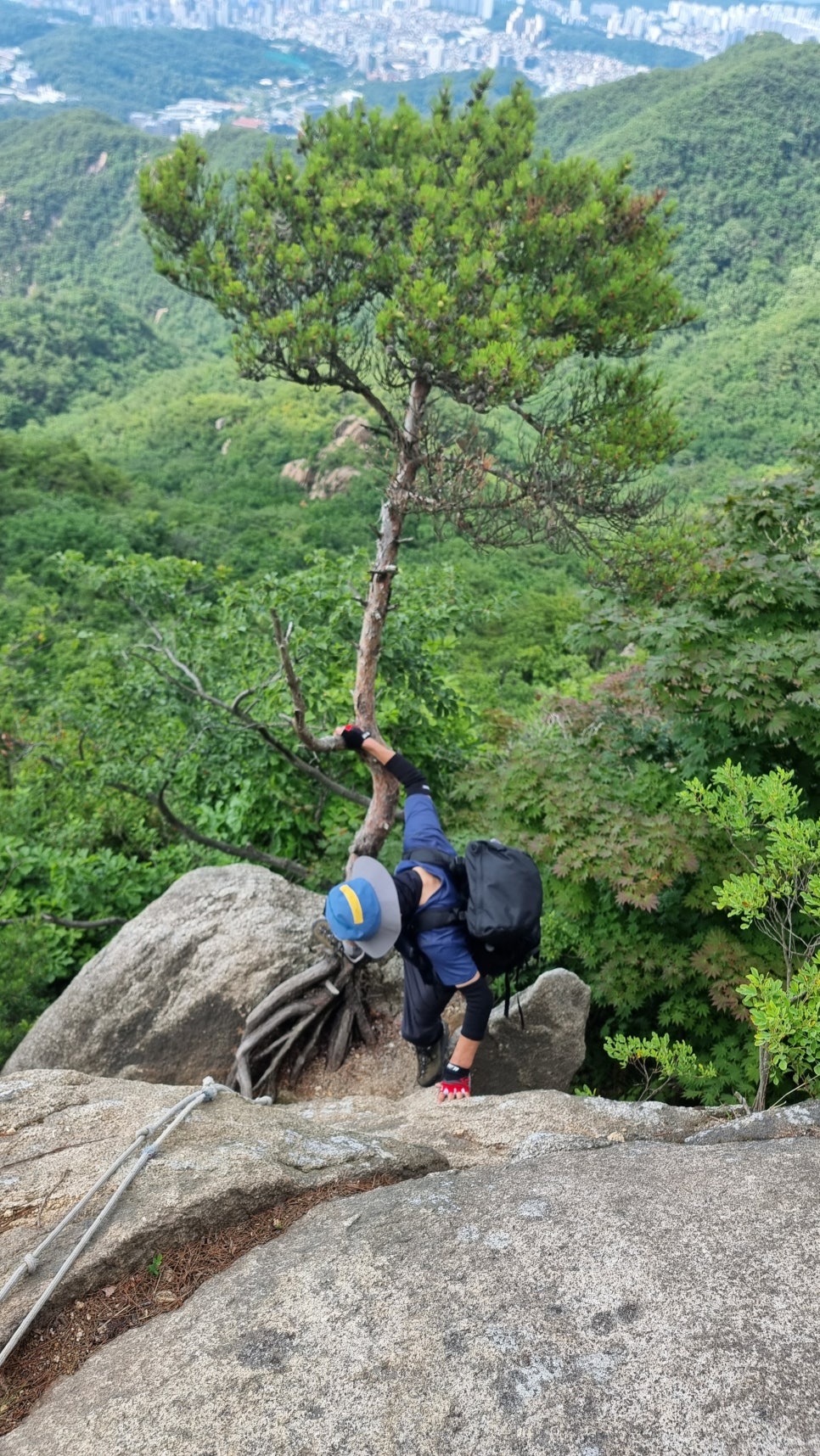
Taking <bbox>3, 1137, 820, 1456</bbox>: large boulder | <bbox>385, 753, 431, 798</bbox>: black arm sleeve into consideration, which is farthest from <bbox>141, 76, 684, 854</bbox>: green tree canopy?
<bbox>3, 1137, 820, 1456</bbox>: large boulder

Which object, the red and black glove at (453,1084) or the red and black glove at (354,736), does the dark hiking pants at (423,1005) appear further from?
the red and black glove at (354,736)

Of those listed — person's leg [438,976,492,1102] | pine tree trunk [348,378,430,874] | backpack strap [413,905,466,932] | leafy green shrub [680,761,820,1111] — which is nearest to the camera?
leafy green shrub [680,761,820,1111]

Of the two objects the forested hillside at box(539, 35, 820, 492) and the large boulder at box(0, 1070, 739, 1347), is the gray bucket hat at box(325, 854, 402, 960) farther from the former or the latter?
the forested hillside at box(539, 35, 820, 492)

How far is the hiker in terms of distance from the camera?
3.88 m

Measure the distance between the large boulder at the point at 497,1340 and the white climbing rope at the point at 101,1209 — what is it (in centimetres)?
21

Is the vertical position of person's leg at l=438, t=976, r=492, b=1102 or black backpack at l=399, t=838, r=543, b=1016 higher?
black backpack at l=399, t=838, r=543, b=1016

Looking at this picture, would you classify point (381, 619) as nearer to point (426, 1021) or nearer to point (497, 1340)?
point (426, 1021)

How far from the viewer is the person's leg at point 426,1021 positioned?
15.2 ft

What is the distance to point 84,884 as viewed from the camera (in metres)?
8.08

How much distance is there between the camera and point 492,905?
13.7ft

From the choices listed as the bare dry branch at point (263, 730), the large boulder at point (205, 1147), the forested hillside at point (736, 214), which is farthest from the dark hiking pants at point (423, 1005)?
the forested hillside at point (736, 214)

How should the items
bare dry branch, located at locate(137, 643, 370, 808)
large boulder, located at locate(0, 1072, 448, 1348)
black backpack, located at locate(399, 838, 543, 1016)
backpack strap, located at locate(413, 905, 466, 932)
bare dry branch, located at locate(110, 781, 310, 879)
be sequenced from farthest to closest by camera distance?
bare dry branch, located at locate(110, 781, 310, 879), bare dry branch, located at locate(137, 643, 370, 808), backpack strap, located at locate(413, 905, 466, 932), black backpack, located at locate(399, 838, 543, 1016), large boulder, located at locate(0, 1072, 448, 1348)

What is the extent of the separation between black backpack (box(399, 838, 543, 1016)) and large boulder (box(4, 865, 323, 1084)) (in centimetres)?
202

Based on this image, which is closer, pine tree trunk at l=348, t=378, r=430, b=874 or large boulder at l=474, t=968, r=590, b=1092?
large boulder at l=474, t=968, r=590, b=1092
